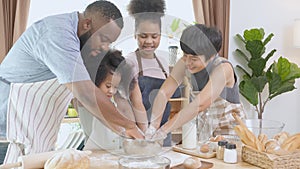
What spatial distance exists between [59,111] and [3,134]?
1.00 feet

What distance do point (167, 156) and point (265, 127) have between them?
359 millimetres

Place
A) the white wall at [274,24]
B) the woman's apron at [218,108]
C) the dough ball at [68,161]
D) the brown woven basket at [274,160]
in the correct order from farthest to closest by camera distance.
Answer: the white wall at [274,24] → the woman's apron at [218,108] → the brown woven basket at [274,160] → the dough ball at [68,161]

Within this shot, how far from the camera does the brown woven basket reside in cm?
114

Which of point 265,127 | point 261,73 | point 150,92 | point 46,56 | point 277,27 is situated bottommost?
point 265,127

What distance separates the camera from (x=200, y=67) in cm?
136

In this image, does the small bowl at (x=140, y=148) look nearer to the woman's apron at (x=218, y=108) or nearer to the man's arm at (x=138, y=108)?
the man's arm at (x=138, y=108)

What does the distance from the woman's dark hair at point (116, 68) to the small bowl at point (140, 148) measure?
0.71 feet

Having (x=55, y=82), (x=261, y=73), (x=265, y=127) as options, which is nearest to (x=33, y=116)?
(x=55, y=82)

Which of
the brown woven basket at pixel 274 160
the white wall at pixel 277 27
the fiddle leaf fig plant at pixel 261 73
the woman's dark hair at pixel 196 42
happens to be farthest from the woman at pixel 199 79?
the white wall at pixel 277 27

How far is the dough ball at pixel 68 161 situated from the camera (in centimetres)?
103

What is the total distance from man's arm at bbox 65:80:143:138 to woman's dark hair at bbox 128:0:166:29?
25 cm

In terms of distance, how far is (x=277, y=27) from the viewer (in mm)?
4137

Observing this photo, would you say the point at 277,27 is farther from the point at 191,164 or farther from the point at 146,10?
the point at 191,164

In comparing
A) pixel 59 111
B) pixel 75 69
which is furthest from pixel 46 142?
pixel 75 69
